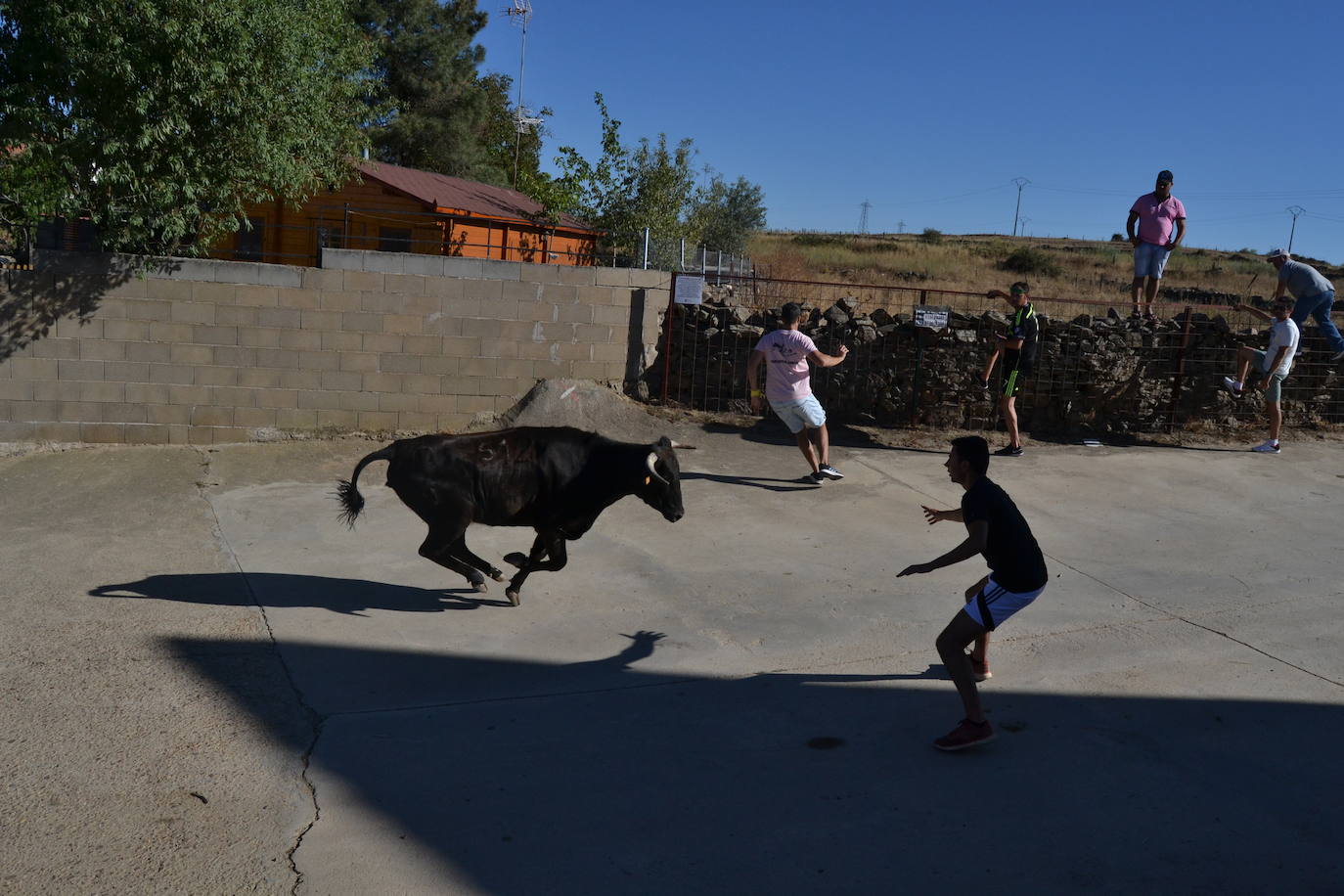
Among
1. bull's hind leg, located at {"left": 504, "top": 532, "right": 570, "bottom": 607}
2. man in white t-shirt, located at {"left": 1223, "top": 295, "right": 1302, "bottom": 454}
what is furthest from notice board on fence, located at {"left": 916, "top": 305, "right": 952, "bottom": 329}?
bull's hind leg, located at {"left": 504, "top": 532, "right": 570, "bottom": 607}

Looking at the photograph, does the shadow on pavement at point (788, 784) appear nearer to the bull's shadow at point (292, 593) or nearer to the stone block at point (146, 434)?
the bull's shadow at point (292, 593)

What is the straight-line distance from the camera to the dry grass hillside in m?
30.9

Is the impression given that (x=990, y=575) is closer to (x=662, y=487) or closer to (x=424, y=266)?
(x=662, y=487)

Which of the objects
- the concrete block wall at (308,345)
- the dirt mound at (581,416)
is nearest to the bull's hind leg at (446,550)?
the dirt mound at (581,416)

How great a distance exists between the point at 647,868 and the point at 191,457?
26.9 feet

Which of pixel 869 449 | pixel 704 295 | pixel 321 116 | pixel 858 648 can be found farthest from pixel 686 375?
pixel 858 648

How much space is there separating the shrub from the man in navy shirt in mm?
35293

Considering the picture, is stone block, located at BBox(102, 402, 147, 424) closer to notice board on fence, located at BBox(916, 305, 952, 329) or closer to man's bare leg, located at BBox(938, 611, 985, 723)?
notice board on fence, located at BBox(916, 305, 952, 329)

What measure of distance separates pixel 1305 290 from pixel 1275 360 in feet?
4.76

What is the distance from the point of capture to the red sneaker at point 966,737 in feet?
15.7

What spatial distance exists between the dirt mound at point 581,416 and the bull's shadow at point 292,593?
4427mm

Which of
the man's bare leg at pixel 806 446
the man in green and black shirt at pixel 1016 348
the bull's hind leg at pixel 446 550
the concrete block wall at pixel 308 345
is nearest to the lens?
the bull's hind leg at pixel 446 550

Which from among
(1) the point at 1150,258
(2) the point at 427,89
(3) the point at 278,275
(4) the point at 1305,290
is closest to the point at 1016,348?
(1) the point at 1150,258

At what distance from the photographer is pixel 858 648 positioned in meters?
6.24
